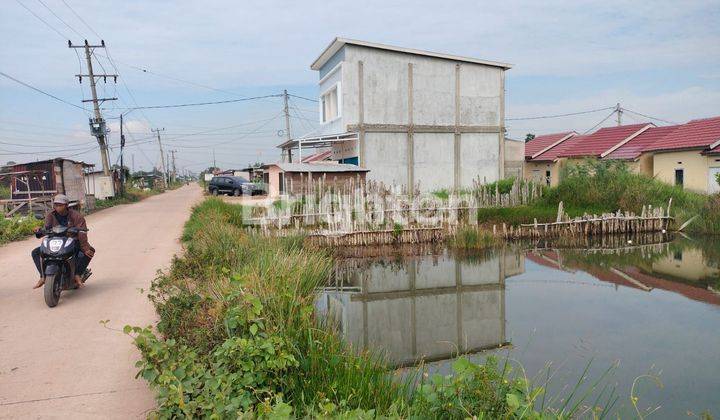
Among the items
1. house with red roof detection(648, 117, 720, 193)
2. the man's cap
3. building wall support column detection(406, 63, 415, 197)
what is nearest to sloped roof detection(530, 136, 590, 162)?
house with red roof detection(648, 117, 720, 193)

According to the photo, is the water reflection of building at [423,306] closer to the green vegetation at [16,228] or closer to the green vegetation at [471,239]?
the green vegetation at [471,239]

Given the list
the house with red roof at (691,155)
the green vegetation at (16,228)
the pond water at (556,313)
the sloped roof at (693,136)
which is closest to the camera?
the pond water at (556,313)

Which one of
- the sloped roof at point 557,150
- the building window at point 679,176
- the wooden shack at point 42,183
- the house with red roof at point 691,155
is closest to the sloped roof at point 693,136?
the house with red roof at point 691,155

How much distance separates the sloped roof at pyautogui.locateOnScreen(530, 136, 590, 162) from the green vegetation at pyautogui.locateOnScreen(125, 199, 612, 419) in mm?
27318

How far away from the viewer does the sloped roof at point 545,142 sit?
107 feet

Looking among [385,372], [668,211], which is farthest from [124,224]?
[668,211]

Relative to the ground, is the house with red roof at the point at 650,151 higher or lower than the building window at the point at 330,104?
lower

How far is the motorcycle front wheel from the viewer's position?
6535 millimetres

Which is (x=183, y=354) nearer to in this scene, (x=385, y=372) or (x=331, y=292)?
(x=385, y=372)

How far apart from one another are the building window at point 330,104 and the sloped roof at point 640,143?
1449 cm

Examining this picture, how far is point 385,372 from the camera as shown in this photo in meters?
4.46

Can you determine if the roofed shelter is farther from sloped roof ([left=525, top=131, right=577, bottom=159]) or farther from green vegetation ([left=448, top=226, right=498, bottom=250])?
sloped roof ([left=525, top=131, right=577, bottom=159])

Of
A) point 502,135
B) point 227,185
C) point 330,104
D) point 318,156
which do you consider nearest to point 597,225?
point 502,135

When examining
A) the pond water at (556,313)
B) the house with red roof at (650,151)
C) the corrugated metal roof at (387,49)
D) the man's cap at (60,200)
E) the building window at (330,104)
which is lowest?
the pond water at (556,313)
